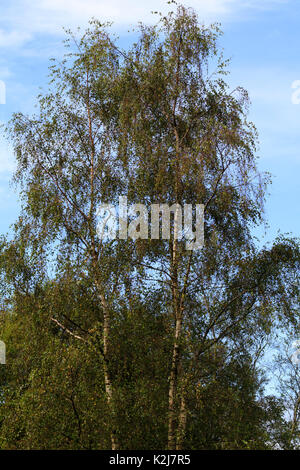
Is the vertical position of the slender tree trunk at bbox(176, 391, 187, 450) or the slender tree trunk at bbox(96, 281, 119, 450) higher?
the slender tree trunk at bbox(96, 281, 119, 450)

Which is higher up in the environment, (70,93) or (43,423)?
(70,93)

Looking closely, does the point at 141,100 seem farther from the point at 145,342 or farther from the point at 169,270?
the point at 145,342

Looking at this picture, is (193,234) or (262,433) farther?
(193,234)

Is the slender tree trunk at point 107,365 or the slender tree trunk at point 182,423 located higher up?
the slender tree trunk at point 107,365

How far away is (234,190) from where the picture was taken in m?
17.8

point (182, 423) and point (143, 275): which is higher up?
point (143, 275)

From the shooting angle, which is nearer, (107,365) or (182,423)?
(182,423)

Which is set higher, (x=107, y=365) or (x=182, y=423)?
(x=107, y=365)

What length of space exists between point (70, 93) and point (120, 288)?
257 inches

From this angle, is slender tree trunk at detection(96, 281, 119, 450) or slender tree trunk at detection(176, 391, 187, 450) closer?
slender tree trunk at detection(96, 281, 119, 450)

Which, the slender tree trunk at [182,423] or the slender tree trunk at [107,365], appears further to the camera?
the slender tree trunk at [182,423]
